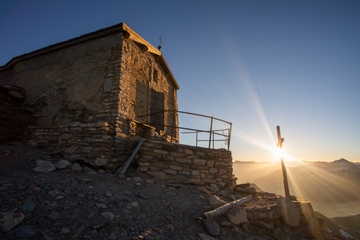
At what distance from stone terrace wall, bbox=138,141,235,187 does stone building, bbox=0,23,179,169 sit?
0.97 meters

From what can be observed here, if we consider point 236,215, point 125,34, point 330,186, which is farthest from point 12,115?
point 330,186

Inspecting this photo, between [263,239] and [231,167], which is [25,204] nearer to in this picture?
[263,239]

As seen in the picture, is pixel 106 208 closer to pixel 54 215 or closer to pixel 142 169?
pixel 54 215

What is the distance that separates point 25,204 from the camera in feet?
7.86

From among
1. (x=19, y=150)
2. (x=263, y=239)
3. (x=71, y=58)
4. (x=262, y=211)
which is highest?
(x=71, y=58)

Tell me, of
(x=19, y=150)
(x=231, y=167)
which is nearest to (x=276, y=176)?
(x=231, y=167)

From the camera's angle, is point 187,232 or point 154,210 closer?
point 187,232

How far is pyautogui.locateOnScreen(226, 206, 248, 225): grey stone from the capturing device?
134 inches

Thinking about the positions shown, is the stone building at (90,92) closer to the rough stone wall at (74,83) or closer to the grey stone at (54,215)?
the rough stone wall at (74,83)

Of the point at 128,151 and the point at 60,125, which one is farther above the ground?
the point at 60,125

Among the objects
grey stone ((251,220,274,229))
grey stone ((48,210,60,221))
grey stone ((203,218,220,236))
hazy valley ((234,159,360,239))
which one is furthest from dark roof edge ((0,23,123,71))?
hazy valley ((234,159,360,239))

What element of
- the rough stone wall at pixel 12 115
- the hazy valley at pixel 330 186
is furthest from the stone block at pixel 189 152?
the hazy valley at pixel 330 186

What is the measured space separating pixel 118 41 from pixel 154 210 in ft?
19.1

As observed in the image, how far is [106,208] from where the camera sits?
2.75 meters
